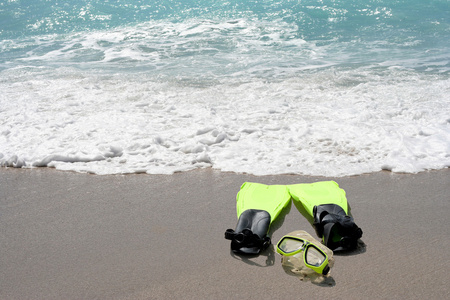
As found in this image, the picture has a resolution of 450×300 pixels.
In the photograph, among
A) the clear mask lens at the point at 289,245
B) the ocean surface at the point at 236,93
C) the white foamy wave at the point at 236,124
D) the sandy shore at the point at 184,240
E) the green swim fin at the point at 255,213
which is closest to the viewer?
the sandy shore at the point at 184,240

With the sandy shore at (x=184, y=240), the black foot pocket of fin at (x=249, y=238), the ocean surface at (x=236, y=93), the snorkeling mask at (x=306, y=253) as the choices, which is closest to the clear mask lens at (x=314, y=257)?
the snorkeling mask at (x=306, y=253)

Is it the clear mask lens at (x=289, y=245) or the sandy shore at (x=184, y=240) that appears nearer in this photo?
the sandy shore at (x=184, y=240)

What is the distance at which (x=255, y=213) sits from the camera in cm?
306

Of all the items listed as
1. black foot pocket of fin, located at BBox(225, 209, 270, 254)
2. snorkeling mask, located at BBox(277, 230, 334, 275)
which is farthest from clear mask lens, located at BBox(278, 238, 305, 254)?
black foot pocket of fin, located at BBox(225, 209, 270, 254)

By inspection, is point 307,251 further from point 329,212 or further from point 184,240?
point 184,240

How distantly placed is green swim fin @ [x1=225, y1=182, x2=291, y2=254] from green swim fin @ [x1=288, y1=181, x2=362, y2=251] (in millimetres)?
151

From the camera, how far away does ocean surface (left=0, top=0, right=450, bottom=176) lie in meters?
4.36

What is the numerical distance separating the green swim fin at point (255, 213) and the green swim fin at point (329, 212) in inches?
6.0

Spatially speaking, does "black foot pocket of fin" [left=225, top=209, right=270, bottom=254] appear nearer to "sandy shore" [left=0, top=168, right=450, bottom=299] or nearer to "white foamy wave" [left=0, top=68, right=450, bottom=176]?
"sandy shore" [left=0, top=168, right=450, bottom=299]

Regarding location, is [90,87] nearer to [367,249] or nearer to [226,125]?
[226,125]

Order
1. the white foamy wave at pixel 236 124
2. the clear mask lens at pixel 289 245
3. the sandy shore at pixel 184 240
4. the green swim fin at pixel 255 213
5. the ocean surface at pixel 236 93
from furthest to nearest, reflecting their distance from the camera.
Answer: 1. the ocean surface at pixel 236 93
2. the white foamy wave at pixel 236 124
3. the green swim fin at pixel 255 213
4. the clear mask lens at pixel 289 245
5. the sandy shore at pixel 184 240

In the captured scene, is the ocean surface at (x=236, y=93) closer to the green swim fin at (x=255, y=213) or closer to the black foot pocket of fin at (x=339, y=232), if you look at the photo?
the green swim fin at (x=255, y=213)

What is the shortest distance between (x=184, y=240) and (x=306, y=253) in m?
0.90

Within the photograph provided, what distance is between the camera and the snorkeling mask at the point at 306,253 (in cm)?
241
